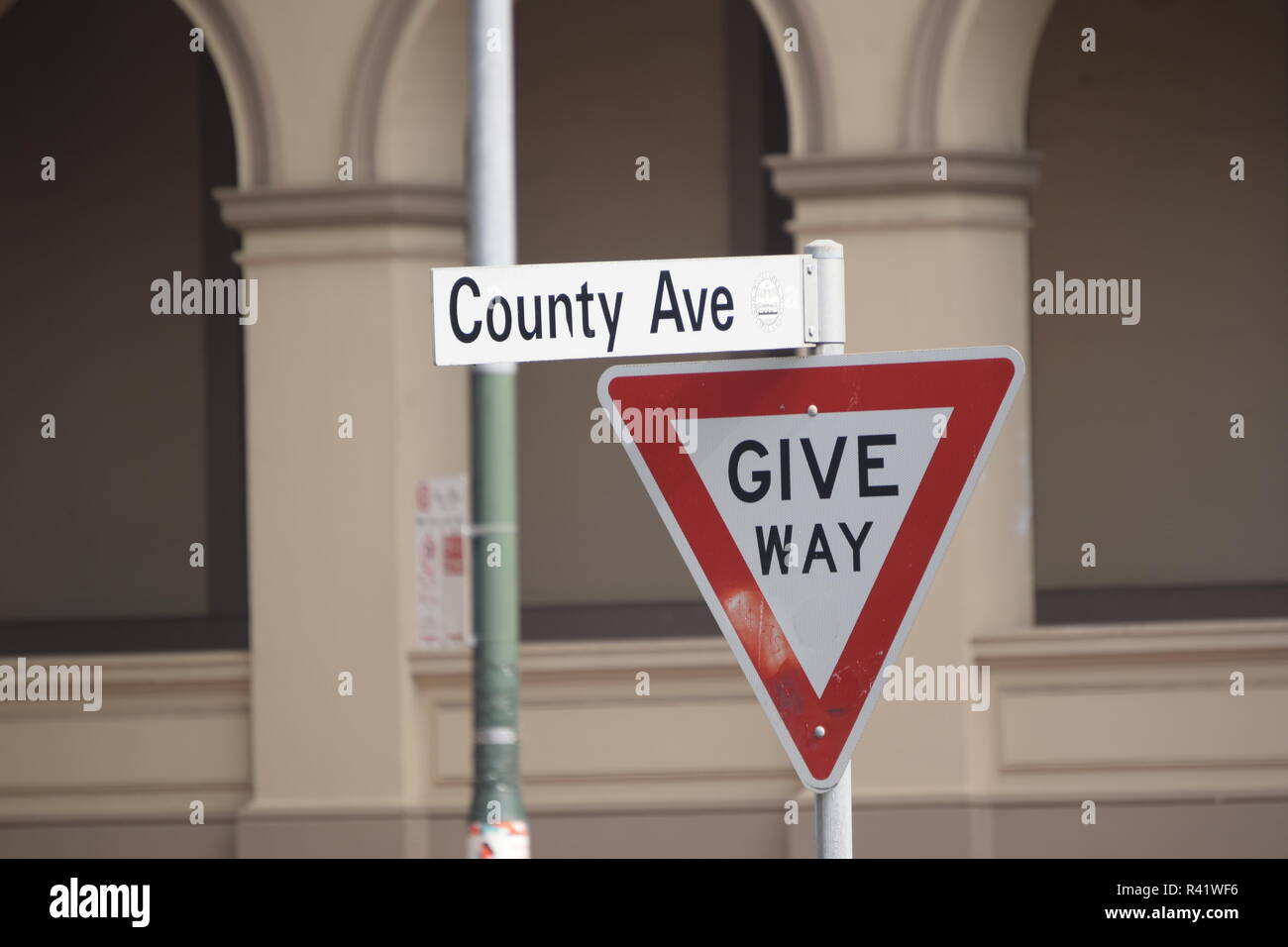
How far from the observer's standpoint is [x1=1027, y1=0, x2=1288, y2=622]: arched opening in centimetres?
952

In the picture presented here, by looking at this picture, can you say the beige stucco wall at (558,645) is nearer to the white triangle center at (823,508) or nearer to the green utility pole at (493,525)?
the green utility pole at (493,525)

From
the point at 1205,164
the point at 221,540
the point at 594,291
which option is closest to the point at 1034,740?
the point at 1205,164

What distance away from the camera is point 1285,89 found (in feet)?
31.0

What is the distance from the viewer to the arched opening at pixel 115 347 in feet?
34.2

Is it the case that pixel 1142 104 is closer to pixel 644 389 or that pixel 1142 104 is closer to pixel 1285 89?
pixel 1285 89

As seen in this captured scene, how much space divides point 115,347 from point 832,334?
8.48 m

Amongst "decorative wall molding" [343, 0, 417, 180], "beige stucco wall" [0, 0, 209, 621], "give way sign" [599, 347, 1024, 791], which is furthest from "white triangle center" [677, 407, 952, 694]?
"beige stucco wall" [0, 0, 209, 621]

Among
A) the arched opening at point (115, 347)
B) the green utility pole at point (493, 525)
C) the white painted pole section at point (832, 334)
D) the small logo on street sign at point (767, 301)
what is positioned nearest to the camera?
the white painted pole section at point (832, 334)

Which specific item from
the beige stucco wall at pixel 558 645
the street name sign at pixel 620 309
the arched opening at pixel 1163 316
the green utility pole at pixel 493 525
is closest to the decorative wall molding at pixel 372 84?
the beige stucco wall at pixel 558 645

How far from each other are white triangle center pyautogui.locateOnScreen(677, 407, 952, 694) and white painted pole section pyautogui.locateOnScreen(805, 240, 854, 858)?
0.14 metres

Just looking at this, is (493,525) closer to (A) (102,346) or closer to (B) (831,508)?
(B) (831,508)

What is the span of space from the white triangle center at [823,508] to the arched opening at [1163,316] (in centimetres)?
709

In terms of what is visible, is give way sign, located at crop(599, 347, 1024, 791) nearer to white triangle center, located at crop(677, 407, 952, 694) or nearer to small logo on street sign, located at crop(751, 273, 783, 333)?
white triangle center, located at crop(677, 407, 952, 694)

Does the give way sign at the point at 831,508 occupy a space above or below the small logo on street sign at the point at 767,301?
below
